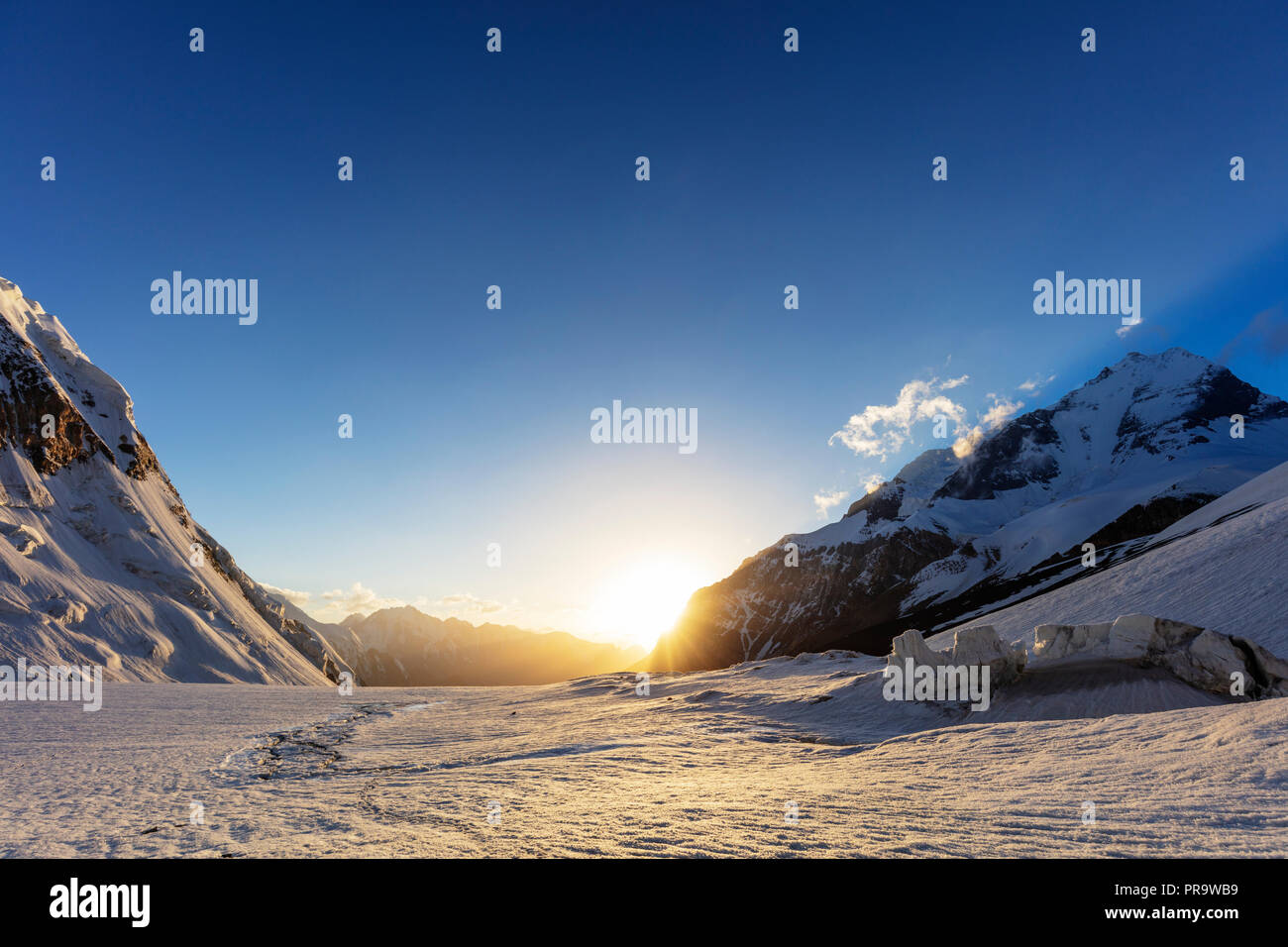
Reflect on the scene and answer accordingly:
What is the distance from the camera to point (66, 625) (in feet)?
191

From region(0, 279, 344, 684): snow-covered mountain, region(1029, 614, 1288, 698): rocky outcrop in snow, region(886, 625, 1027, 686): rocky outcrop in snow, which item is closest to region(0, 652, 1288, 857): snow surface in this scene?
region(1029, 614, 1288, 698): rocky outcrop in snow

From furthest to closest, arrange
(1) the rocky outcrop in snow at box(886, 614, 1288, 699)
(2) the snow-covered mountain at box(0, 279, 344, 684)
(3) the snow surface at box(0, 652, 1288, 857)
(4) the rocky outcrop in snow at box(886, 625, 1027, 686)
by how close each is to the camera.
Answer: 1. (2) the snow-covered mountain at box(0, 279, 344, 684)
2. (4) the rocky outcrop in snow at box(886, 625, 1027, 686)
3. (1) the rocky outcrop in snow at box(886, 614, 1288, 699)
4. (3) the snow surface at box(0, 652, 1288, 857)

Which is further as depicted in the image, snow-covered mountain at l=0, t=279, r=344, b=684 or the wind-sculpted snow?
snow-covered mountain at l=0, t=279, r=344, b=684

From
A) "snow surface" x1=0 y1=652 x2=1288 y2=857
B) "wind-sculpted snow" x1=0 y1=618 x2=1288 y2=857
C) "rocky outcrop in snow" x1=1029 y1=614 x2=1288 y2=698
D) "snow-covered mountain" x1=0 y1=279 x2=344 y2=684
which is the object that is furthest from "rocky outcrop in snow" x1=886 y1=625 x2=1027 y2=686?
"snow-covered mountain" x1=0 y1=279 x2=344 y2=684

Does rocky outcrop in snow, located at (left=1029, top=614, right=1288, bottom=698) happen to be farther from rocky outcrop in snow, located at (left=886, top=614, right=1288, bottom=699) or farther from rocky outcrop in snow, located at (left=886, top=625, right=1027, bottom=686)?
rocky outcrop in snow, located at (left=886, top=625, right=1027, bottom=686)

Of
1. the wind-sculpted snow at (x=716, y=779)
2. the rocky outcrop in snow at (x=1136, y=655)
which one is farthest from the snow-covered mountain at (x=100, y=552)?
the rocky outcrop in snow at (x=1136, y=655)

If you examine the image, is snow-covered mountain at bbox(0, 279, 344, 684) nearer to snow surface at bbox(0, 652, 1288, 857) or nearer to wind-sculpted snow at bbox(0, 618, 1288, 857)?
wind-sculpted snow at bbox(0, 618, 1288, 857)

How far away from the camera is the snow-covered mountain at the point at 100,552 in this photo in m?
58.8

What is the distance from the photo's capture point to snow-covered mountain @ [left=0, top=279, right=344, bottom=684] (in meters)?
58.8

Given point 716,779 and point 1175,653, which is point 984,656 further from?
point 716,779

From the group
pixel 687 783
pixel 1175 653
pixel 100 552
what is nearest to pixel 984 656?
pixel 1175 653

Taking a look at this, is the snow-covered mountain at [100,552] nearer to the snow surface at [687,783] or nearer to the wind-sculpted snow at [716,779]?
the wind-sculpted snow at [716,779]

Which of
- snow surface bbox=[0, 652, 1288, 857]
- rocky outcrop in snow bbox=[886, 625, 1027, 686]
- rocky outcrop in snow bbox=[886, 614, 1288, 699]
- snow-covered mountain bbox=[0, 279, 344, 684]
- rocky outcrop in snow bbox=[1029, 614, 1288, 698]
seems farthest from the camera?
snow-covered mountain bbox=[0, 279, 344, 684]
